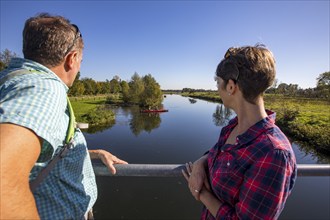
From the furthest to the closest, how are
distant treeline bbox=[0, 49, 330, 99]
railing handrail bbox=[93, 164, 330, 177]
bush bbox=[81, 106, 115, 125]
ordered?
distant treeline bbox=[0, 49, 330, 99] → bush bbox=[81, 106, 115, 125] → railing handrail bbox=[93, 164, 330, 177]

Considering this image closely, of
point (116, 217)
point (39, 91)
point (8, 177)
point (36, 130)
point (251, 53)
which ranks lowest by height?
point (116, 217)

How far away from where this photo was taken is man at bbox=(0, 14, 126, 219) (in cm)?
70

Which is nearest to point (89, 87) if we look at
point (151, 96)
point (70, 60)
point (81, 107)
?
point (151, 96)

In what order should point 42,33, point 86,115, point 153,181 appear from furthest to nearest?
point 86,115
point 153,181
point 42,33

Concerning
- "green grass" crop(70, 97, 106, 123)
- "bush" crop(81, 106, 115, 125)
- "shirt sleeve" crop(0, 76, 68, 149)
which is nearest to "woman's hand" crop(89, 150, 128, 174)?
"shirt sleeve" crop(0, 76, 68, 149)

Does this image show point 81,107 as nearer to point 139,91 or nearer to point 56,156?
point 139,91

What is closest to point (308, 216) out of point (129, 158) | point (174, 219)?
point (174, 219)

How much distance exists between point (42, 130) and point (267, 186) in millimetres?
976

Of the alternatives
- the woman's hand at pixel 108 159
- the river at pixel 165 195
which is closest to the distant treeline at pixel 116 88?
the river at pixel 165 195

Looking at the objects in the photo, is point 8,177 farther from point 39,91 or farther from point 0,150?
point 39,91

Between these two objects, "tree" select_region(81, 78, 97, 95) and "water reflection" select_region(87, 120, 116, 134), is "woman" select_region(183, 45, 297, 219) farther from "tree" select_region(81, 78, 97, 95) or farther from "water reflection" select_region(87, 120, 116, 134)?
"tree" select_region(81, 78, 97, 95)

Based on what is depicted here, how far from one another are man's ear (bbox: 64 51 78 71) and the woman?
857mm

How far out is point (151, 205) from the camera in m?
10.5

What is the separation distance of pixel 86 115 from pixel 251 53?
33973 mm
